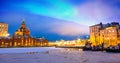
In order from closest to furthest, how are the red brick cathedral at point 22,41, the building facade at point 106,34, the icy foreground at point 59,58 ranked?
1. the icy foreground at point 59,58
2. the building facade at point 106,34
3. the red brick cathedral at point 22,41

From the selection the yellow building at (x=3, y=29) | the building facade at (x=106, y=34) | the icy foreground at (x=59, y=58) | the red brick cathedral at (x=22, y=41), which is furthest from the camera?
the yellow building at (x=3, y=29)

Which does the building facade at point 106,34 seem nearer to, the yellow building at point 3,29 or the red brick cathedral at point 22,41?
the red brick cathedral at point 22,41

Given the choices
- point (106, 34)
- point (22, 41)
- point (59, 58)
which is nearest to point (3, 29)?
point (22, 41)

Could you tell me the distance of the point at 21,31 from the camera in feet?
633

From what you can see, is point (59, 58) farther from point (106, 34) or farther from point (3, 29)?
point (3, 29)

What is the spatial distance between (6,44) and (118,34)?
→ 97.3 m

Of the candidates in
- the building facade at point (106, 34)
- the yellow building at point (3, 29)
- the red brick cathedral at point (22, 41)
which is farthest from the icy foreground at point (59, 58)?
the yellow building at point (3, 29)

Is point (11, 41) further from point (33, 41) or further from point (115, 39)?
point (115, 39)

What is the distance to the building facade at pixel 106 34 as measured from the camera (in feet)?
355

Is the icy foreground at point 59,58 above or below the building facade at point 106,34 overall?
below

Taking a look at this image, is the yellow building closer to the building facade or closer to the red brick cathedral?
the red brick cathedral

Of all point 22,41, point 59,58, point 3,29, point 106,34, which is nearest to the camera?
point 59,58

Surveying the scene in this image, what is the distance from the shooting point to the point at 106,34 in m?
118

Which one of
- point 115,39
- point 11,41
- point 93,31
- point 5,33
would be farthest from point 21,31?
point 115,39
